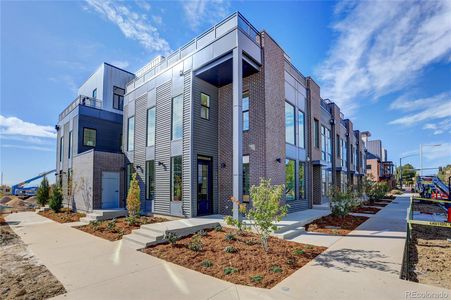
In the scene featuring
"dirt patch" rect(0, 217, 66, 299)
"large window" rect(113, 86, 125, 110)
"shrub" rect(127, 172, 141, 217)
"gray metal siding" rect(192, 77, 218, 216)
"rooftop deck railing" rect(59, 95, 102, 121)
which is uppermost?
"large window" rect(113, 86, 125, 110)

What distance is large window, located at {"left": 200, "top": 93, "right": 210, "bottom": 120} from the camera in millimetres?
10973

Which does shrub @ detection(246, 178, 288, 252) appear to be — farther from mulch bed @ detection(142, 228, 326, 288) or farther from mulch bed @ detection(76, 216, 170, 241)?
mulch bed @ detection(76, 216, 170, 241)

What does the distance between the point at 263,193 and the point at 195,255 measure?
2.27 metres

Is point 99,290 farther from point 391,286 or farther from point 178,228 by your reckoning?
point 391,286

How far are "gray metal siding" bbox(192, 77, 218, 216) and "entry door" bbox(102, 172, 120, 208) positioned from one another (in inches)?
284

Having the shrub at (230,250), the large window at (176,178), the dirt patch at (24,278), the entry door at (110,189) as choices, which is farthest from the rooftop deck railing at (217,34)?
the dirt patch at (24,278)

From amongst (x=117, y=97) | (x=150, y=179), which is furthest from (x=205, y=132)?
(x=117, y=97)

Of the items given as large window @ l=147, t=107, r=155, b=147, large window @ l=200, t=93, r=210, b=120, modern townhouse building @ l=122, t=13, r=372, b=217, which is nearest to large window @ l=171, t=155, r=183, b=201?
modern townhouse building @ l=122, t=13, r=372, b=217

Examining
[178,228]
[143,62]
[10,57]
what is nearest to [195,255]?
[178,228]

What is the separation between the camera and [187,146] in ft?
34.2

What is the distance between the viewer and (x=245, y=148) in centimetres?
1058

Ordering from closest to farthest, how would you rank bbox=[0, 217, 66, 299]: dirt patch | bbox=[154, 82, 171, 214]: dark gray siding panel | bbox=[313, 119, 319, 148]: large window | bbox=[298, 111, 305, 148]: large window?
bbox=[0, 217, 66, 299]: dirt patch → bbox=[154, 82, 171, 214]: dark gray siding panel → bbox=[298, 111, 305, 148]: large window → bbox=[313, 119, 319, 148]: large window

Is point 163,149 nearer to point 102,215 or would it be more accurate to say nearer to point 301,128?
point 102,215

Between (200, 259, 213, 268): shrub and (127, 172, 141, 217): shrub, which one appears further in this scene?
(127, 172, 141, 217): shrub
